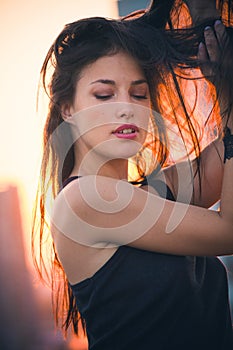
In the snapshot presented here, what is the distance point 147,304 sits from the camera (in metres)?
1.77

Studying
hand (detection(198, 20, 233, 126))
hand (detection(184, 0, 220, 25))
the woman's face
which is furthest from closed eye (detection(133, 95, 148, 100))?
hand (detection(184, 0, 220, 25))

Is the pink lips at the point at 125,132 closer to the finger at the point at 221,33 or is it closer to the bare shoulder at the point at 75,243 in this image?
the bare shoulder at the point at 75,243

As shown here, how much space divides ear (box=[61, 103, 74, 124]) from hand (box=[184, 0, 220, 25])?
53cm

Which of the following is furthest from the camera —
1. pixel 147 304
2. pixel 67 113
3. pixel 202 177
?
pixel 202 177

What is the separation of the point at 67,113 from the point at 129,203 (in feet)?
1.40

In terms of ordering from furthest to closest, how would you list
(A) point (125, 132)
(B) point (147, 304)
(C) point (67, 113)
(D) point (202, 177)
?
(D) point (202, 177)
(C) point (67, 113)
(A) point (125, 132)
(B) point (147, 304)

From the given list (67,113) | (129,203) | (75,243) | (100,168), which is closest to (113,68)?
(67,113)

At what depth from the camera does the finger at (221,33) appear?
1.82 meters

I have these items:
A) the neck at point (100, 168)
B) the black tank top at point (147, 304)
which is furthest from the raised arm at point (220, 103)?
the black tank top at point (147, 304)

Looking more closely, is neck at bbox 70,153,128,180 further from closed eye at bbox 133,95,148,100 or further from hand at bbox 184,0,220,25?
hand at bbox 184,0,220,25

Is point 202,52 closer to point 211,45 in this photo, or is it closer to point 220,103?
point 211,45

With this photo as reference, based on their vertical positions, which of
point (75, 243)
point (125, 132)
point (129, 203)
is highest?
point (125, 132)

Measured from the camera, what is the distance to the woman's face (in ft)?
6.08

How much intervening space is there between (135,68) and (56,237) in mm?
624
